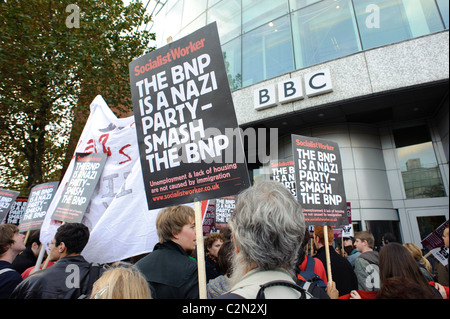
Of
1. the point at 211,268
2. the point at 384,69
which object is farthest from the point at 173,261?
the point at 384,69

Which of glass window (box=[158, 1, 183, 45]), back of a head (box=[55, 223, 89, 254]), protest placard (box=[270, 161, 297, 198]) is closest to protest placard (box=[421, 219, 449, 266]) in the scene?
protest placard (box=[270, 161, 297, 198])

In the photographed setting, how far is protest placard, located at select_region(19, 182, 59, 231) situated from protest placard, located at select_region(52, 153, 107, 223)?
8.64 ft

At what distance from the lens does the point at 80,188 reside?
132 inches

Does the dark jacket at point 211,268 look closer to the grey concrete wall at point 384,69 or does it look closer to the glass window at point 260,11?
the grey concrete wall at point 384,69

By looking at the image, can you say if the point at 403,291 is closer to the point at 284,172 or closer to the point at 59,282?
the point at 59,282

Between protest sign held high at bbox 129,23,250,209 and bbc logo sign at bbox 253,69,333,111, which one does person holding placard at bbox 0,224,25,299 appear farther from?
bbc logo sign at bbox 253,69,333,111

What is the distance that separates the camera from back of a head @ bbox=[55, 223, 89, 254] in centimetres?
243

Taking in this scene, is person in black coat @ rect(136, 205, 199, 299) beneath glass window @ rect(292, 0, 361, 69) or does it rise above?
beneath

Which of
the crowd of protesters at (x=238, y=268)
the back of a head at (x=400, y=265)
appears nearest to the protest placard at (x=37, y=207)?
the crowd of protesters at (x=238, y=268)

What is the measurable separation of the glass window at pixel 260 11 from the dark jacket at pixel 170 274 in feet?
37.0

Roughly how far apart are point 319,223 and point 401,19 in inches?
334

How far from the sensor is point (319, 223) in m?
3.97
